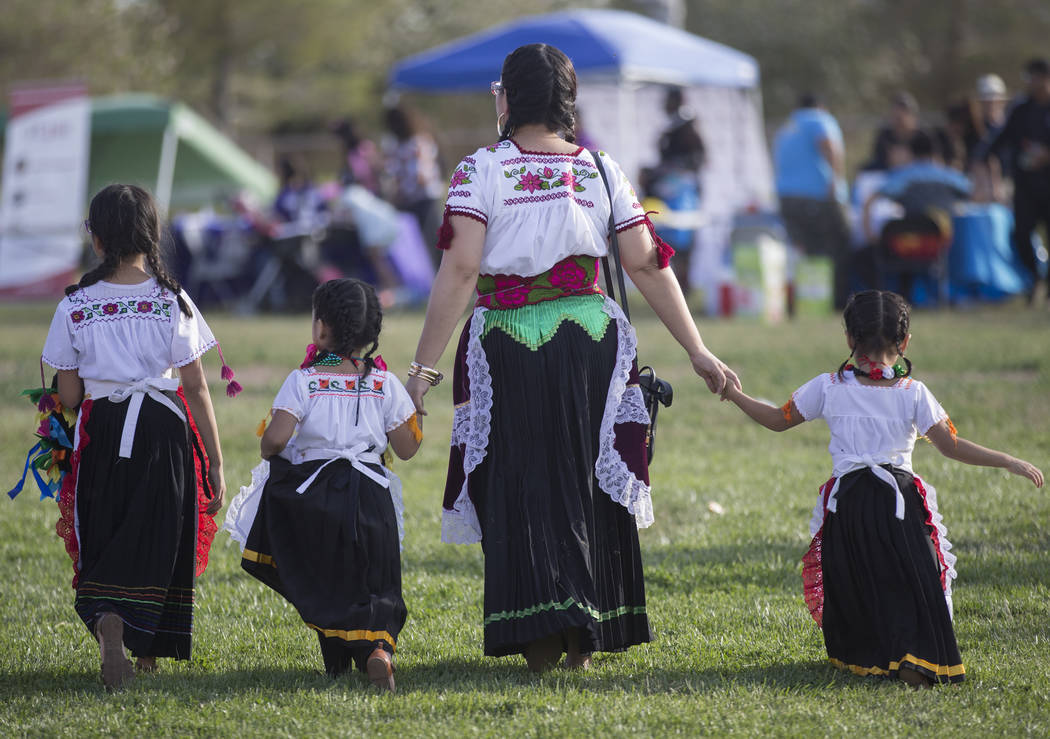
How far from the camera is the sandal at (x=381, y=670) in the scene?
11.8 feet

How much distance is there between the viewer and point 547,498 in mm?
3711

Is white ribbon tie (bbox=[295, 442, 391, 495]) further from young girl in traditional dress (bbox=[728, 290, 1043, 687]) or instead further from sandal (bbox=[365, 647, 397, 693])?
young girl in traditional dress (bbox=[728, 290, 1043, 687])

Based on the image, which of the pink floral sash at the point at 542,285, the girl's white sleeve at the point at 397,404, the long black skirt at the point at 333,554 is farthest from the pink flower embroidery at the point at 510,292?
the long black skirt at the point at 333,554

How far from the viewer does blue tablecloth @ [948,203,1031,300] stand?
501 inches

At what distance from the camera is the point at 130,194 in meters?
3.80

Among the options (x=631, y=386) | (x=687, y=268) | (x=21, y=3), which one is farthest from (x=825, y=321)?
(x=21, y=3)

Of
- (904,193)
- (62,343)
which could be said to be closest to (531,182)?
(62,343)

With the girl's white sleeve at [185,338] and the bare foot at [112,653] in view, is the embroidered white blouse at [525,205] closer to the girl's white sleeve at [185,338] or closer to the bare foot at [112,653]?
the girl's white sleeve at [185,338]

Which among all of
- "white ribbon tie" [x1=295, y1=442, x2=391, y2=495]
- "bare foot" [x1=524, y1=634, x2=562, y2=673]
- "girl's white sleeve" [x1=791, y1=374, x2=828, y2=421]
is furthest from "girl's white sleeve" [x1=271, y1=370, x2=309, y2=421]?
"girl's white sleeve" [x1=791, y1=374, x2=828, y2=421]

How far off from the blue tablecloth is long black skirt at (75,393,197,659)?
1051 centimetres

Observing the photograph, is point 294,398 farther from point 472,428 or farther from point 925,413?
point 925,413

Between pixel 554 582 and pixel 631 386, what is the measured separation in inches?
25.6

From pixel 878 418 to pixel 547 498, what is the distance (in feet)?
3.29

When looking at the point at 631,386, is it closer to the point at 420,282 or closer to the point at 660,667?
the point at 660,667
